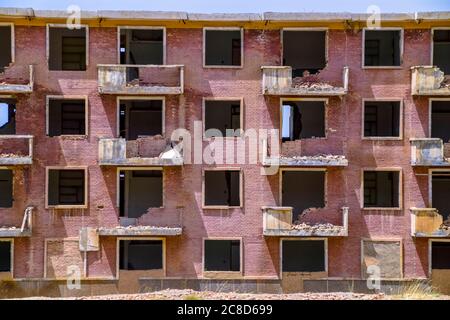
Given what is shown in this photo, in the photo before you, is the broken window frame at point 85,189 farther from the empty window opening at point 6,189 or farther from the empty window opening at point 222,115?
the empty window opening at point 222,115

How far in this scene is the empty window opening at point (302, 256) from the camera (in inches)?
1076

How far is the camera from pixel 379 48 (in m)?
26.5

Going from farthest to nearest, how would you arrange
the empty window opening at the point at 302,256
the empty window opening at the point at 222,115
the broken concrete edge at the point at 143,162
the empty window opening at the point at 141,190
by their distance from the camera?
the empty window opening at the point at 302,256
the empty window opening at the point at 141,190
the empty window opening at the point at 222,115
the broken concrete edge at the point at 143,162

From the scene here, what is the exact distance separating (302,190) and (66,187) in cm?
1072

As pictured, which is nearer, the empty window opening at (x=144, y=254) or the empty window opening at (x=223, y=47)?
the empty window opening at (x=223, y=47)

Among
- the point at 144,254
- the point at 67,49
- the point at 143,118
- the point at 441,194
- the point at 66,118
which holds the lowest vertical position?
the point at 144,254

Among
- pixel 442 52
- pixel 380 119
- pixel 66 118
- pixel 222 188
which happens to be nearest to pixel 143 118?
pixel 66 118

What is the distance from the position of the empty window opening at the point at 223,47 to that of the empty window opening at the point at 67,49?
5.77 metres

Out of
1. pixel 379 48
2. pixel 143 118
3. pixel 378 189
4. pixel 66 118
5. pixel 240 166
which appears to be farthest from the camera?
pixel 143 118

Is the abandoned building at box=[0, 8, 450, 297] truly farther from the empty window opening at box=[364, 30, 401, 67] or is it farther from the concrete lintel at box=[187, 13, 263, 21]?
the empty window opening at box=[364, 30, 401, 67]

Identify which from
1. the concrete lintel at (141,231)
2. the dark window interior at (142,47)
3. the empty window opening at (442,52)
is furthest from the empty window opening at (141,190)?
the empty window opening at (442,52)

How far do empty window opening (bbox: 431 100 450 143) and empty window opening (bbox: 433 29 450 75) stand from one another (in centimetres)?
174

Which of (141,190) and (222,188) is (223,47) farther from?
(141,190)
